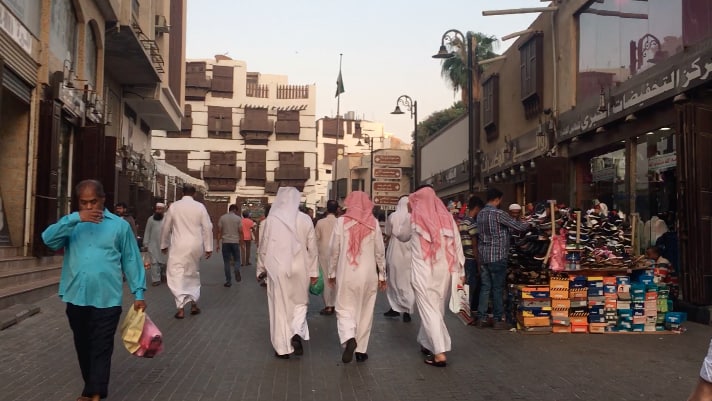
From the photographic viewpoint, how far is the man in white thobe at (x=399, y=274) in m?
9.68

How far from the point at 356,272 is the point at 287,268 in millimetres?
724

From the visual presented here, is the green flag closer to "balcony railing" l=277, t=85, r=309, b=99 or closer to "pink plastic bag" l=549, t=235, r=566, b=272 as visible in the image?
"balcony railing" l=277, t=85, r=309, b=99

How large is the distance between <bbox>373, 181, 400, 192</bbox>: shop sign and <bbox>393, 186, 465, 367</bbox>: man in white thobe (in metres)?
11.5

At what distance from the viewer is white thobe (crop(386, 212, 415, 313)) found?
9680 millimetres

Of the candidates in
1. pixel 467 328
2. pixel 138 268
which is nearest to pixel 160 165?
pixel 467 328

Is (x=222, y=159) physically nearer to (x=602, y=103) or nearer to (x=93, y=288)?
(x=602, y=103)

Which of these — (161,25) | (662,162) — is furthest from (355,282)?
(161,25)

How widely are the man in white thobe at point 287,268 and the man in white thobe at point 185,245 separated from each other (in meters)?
2.69

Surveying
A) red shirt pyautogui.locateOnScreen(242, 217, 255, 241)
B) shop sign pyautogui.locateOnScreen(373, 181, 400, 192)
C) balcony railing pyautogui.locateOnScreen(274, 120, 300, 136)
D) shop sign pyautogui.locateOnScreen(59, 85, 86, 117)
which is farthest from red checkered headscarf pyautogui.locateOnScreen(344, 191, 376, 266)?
balcony railing pyautogui.locateOnScreen(274, 120, 300, 136)

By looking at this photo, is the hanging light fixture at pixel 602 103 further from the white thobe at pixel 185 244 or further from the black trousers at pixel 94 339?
the black trousers at pixel 94 339

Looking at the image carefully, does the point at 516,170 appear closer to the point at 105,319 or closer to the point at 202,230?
the point at 202,230

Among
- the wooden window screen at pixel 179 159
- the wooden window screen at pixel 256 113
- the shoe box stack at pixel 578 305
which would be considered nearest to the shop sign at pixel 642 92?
the shoe box stack at pixel 578 305

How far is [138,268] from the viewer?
493 cm

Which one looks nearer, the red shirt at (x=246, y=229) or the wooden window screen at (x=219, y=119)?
the red shirt at (x=246, y=229)
